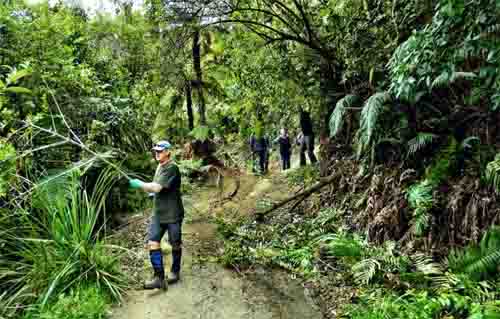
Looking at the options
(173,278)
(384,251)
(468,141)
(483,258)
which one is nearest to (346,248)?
(384,251)

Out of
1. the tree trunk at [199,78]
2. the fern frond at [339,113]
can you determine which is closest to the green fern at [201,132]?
the tree trunk at [199,78]

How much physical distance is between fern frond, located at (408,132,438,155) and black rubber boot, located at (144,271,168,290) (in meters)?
3.59

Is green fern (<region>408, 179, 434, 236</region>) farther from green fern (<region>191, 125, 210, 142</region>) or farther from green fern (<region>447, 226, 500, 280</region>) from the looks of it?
green fern (<region>191, 125, 210, 142</region>)

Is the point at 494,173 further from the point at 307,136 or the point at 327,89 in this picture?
the point at 307,136

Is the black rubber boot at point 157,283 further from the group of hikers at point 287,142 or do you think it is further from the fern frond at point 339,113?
the group of hikers at point 287,142

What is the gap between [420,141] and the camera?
4.50m

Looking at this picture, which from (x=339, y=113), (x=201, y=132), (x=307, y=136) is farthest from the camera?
(x=307, y=136)

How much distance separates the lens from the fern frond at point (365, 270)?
155 inches

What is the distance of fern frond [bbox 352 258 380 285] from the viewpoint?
3942 millimetres

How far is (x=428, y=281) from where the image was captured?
356cm

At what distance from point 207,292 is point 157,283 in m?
0.60

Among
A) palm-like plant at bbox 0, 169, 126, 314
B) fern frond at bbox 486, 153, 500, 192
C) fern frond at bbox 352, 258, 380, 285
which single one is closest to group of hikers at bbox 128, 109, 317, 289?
palm-like plant at bbox 0, 169, 126, 314

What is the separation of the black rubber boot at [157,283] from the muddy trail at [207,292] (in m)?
0.06

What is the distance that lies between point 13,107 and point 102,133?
5.20ft
